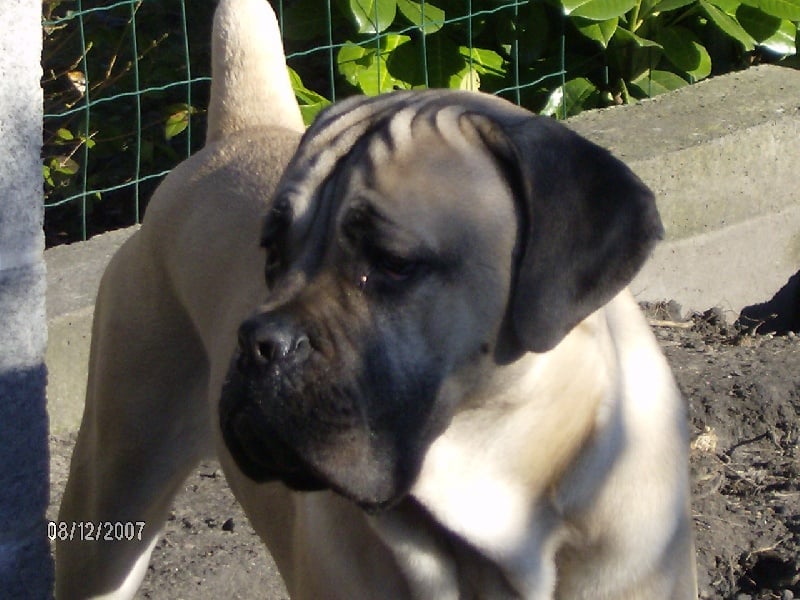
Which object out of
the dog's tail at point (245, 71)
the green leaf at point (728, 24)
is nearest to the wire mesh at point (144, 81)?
the green leaf at point (728, 24)

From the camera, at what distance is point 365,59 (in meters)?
5.22

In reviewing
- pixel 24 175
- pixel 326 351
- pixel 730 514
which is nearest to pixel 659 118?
pixel 730 514

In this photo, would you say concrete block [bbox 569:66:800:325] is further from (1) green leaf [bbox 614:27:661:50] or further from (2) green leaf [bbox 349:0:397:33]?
(2) green leaf [bbox 349:0:397:33]

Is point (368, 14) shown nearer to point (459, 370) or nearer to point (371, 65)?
point (371, 65)

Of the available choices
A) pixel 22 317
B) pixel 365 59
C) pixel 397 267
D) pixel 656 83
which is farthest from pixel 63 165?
pixel 397 267

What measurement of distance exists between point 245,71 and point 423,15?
74.4 inches

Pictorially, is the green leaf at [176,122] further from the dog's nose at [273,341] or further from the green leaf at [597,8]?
the dog's nose at [273,341]

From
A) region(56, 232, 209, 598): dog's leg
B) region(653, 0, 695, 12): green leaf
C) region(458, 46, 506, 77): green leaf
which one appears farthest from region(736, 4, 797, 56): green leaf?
region(56, 232, 209, 598): dog's leg

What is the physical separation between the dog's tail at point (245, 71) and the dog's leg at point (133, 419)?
39cm

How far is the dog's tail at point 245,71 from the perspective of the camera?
3.34m

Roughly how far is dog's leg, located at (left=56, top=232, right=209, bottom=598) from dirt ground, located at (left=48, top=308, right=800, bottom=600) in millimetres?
394

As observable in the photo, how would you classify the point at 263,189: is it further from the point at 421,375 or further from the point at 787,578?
the point at 787,578

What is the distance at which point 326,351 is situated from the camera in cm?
223

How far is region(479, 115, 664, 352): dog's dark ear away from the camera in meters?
2.29
